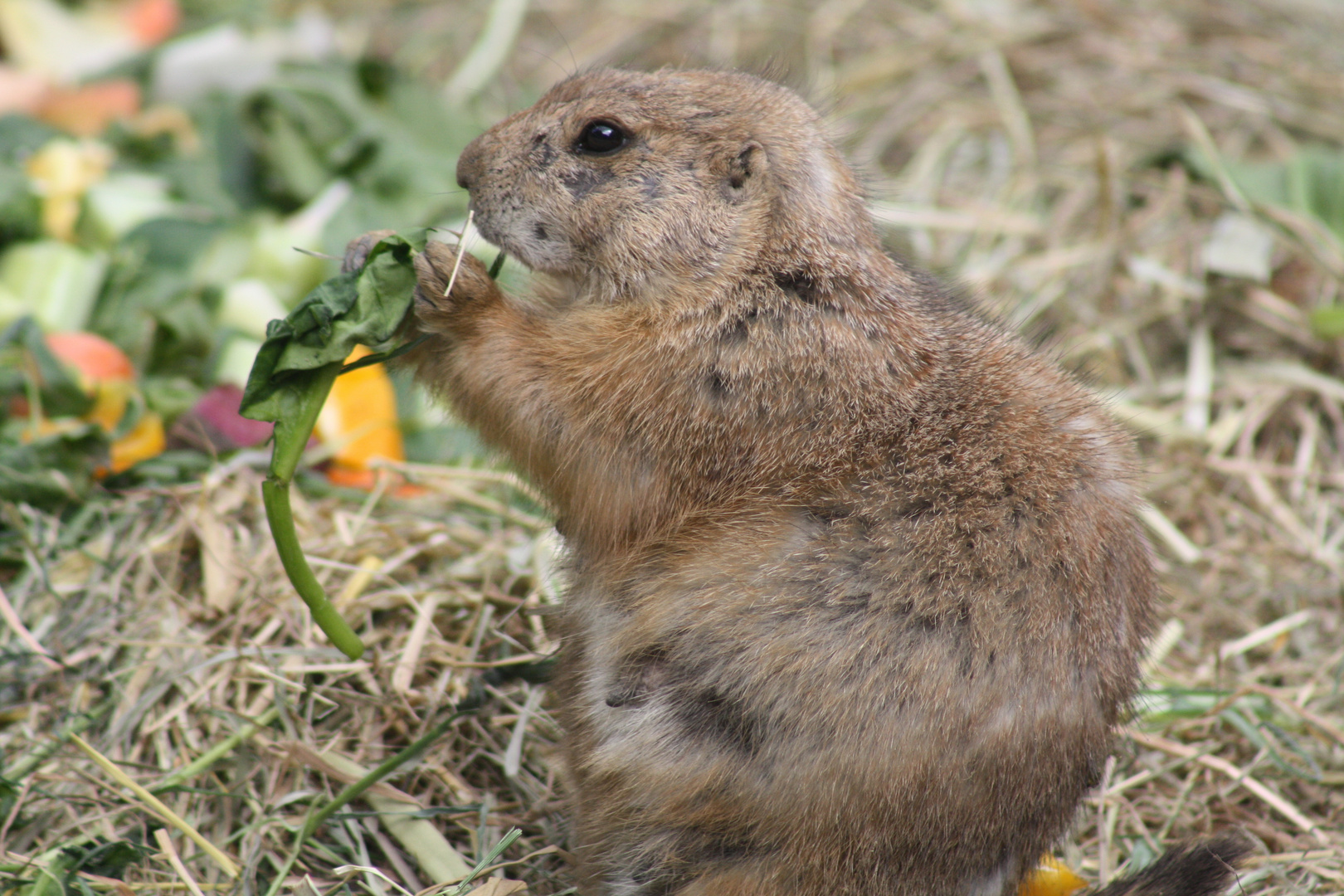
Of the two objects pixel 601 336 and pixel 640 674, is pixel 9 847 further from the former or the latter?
pixel 601 336

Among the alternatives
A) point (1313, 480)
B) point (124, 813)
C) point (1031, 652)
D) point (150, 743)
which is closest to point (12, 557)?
point (150, 743)

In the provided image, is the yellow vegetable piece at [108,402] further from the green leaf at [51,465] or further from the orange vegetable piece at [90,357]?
the green leaf at [51,465]

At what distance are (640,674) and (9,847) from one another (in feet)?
6.16

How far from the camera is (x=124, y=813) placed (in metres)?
3.37

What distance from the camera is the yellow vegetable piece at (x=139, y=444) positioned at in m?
4.68

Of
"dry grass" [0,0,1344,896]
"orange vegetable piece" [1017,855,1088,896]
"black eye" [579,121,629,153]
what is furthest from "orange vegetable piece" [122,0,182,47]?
"orange vegetable piece" [1017,855,1088,896]

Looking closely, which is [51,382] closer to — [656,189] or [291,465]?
[291,465]

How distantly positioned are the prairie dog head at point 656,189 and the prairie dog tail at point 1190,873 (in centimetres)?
182

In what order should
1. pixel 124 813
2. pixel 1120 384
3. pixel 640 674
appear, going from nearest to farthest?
pixel 640 674 < pixel 124 813 < pixel 1120 384

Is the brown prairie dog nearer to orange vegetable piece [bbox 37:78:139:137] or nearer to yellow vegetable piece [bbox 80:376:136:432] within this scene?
yellow vegetable piece [bbox 80:376:136:432]

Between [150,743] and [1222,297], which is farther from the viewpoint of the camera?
[1222,297]

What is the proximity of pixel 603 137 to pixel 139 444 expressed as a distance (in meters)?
2.60

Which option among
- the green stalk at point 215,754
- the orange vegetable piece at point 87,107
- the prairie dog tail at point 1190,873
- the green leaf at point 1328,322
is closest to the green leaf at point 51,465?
the green stalk at point 215,754

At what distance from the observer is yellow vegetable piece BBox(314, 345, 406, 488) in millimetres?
4957
